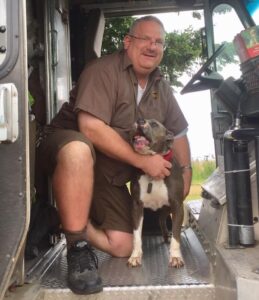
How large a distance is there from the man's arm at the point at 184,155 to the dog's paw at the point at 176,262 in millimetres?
726

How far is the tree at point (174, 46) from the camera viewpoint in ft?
11.8

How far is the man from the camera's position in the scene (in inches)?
88.1

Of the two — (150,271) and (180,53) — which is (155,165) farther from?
(180,53)

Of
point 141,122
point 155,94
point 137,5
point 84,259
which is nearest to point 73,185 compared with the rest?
point 84,259

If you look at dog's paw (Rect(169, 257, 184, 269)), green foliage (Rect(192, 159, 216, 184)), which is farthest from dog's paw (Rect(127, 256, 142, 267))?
green foliage (Rect(192, 159, 216, 184))

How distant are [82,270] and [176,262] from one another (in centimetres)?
55

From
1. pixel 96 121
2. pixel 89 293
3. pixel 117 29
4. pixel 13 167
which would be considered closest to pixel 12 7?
pixel 13 167

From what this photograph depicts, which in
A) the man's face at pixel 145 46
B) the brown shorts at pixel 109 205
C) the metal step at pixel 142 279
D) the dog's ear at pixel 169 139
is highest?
the man's face at pixel 145 46

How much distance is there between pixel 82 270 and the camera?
2.05 meters

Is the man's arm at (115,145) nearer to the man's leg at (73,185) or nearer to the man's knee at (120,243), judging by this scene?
the man's leg at (73,185)

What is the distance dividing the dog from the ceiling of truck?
1.19 meters

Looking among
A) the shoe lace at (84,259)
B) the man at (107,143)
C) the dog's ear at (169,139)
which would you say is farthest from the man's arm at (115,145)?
the shoe lace at (84,259)

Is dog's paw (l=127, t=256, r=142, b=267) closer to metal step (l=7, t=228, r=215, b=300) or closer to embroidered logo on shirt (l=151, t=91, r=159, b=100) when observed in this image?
metal step (l=7, t=228, r=215, b=300)

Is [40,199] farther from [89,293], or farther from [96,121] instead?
[89,293]
